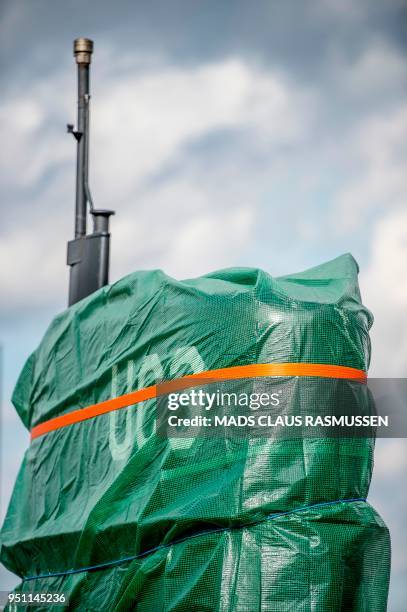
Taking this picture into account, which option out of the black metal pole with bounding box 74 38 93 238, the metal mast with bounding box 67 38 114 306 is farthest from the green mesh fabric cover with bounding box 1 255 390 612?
the black metal pole with bounding box 74 38 93 238

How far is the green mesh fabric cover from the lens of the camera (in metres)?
5.63

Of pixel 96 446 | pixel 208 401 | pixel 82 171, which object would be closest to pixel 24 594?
pixel 96 446

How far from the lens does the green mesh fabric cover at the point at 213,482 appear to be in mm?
5629

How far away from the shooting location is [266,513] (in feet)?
18.6

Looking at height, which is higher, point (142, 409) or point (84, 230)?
point (84, 230)

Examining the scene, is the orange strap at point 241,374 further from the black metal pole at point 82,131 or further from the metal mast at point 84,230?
the black metal pole at point 82,131

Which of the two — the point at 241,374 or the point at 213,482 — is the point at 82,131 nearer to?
the point at 241,374

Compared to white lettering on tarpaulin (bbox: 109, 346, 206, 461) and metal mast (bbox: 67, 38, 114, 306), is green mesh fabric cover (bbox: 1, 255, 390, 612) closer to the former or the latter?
white lettering on tarpaulin (bbox: 109, 346, 206, 461)

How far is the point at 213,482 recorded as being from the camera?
5844 millimetres

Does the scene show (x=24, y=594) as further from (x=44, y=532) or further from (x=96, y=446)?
(x=96, y=446)

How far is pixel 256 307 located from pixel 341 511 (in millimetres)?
1163

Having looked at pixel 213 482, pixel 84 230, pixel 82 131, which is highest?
pixel 82 131

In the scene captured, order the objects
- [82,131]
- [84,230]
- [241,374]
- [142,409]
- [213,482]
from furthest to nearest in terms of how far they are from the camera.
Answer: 1. [82,131]
2. [84,230]
3. [142,409]
4. [241,374]
5. [213,482]

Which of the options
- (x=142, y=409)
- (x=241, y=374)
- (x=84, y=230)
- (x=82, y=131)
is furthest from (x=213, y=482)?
(x=82, y=131)
